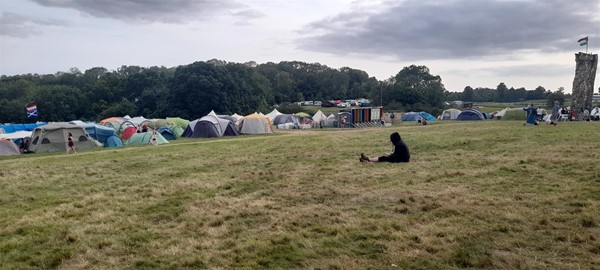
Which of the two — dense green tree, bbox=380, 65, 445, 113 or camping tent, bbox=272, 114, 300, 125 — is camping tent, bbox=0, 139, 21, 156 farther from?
dense green tree, bbox=380, 65, 445, 113

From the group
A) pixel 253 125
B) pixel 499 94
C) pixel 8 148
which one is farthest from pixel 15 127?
pixel 499 94

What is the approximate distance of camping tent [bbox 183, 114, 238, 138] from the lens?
3425cm

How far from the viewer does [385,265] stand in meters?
4.86

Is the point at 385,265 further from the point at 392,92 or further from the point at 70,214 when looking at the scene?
the point at 392,92

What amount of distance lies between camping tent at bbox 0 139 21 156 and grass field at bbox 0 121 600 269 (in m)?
15.8

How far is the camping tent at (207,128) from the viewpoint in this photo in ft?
112

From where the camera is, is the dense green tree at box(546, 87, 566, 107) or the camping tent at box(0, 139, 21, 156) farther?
the dense green tree at box(546, 87, 566, 107)

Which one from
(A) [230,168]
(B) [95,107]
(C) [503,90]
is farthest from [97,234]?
(C) [503,90]

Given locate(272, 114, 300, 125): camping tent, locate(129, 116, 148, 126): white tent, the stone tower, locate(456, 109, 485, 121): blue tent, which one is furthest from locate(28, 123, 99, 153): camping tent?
locate(456, 109, 485, 121): blue tent

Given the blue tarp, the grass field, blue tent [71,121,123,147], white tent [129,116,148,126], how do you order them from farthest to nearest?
1. white tent [129,116,148,126]
2. the blue tarp
3. blue tent [71,121,123,147]
4. the grass field

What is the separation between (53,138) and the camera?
27062 mm

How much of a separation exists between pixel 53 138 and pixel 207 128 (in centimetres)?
1060

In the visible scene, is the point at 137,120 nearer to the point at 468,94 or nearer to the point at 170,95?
the point at 170,95

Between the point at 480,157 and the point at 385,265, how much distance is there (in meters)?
8.91
